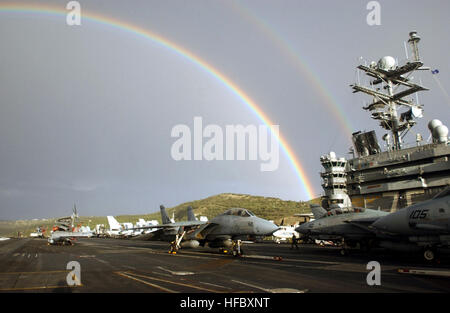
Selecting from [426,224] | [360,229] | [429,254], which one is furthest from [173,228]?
[426,224]

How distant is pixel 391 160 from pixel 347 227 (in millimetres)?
31949

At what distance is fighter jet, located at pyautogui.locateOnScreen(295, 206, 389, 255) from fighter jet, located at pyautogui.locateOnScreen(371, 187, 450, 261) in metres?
3.74

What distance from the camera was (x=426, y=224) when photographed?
1422cm

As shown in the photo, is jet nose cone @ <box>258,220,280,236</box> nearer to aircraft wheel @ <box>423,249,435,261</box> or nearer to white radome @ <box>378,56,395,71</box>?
aircraft wheel @ <box>423,249,435,261</box>

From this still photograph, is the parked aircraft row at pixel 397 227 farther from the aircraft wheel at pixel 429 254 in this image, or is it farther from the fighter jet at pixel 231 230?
the fighter jet at pixel 231 230

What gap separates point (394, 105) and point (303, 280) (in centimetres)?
5488

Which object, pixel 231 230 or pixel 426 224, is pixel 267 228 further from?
pixel 426 224

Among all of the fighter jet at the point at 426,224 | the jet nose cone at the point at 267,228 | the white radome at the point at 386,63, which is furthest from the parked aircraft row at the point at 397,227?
the white radome at the point at 386,63

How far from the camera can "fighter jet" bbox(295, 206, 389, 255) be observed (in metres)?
20.2

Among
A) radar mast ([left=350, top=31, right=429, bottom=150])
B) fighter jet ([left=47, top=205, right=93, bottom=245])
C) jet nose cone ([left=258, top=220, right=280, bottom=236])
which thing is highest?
radar mast ([left=350, top=31, right=429, bottom=150])

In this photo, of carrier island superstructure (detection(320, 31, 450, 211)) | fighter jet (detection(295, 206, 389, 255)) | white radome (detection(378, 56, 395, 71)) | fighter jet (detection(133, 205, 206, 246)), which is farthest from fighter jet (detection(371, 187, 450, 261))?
white radome (detection(378, 56, 395, 71))

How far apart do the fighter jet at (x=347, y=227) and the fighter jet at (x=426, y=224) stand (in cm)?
374

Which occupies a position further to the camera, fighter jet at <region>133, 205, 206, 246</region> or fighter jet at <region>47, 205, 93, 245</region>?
fighter jet at <region>47, 205, 93, 245</region>
